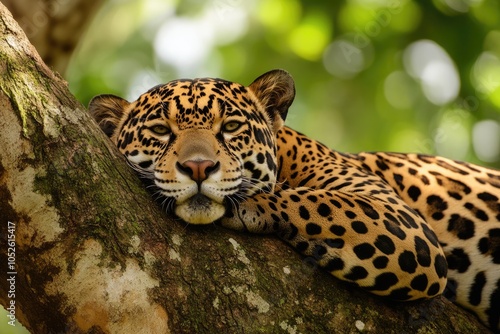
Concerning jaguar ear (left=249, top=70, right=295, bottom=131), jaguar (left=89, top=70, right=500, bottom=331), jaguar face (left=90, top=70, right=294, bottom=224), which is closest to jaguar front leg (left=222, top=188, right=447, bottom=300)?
jaguar (left=89, top=70, right=500, bottom=331)

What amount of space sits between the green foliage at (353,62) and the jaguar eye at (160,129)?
5961mm

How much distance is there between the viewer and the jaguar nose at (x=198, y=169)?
571 cm

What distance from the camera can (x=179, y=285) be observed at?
508cm

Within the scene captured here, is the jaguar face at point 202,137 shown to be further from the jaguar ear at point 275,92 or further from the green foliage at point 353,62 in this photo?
the green foliage at point 353,62

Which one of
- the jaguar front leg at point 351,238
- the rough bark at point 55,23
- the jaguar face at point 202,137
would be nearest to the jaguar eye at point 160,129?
the jaguar face at point 202,137

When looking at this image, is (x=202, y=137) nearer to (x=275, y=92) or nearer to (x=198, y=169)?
(x=198, y=169)

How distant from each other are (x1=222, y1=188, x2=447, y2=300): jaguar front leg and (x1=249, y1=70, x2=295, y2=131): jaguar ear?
5.06 feet

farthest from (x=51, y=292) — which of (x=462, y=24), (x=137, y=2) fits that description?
(x=137, y=2)

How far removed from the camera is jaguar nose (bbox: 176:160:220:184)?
18.7 feet

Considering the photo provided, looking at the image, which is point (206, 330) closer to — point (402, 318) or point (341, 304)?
point (341, 304)

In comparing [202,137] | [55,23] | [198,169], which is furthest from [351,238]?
[55,23]

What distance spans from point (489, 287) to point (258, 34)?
1066cm

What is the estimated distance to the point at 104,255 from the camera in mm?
4941

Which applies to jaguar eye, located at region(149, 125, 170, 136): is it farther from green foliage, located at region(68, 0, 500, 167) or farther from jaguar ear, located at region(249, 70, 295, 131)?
green foliage, located at region(68, 0, 500, 167)
